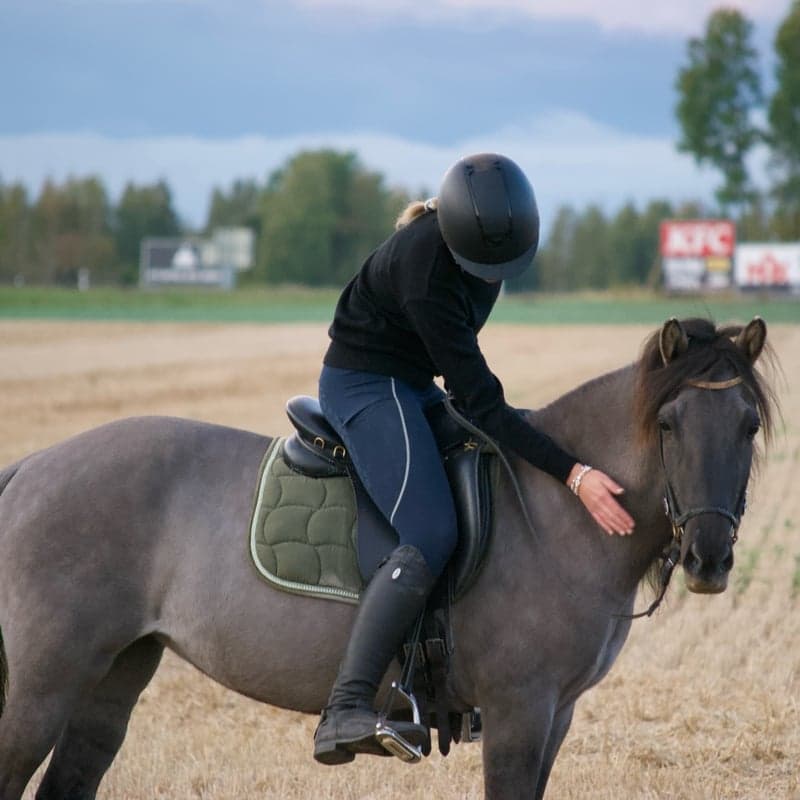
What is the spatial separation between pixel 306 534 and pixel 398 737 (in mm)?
834

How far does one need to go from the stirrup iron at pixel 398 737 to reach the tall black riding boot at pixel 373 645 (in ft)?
0.09

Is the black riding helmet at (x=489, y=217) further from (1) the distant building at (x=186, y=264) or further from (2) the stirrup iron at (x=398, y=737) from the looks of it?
(1) the distant building at (x=186, y=264)

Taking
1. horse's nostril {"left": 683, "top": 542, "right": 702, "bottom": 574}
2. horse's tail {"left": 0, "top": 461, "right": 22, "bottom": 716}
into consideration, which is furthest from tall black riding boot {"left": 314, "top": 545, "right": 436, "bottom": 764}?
horse's tail {"left": 0, "top": 461, "right": 22, "bottom": 716}

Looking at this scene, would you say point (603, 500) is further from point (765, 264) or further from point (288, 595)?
point (765, 264)

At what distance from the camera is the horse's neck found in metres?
4.71

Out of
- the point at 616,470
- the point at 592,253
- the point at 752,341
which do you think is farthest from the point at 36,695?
the point at 592,253

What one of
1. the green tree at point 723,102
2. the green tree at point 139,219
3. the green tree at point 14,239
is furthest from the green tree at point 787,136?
the green tree at point 14,239

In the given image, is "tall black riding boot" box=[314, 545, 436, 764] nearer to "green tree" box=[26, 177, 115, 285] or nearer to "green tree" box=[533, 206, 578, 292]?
"green tree" box=[26, 177, 115, 285]

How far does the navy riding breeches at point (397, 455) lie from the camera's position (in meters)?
4.65

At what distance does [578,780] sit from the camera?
6297mm

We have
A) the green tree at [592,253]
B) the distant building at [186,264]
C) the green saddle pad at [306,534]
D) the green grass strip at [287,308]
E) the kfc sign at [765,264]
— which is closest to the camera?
the green saddle pad at [306,534]

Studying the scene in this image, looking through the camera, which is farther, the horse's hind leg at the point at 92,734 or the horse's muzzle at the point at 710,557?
the horse's hind leg at the point at 92,734

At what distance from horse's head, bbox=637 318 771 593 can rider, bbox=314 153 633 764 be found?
32 cm

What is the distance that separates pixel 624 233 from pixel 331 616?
5067 inches
